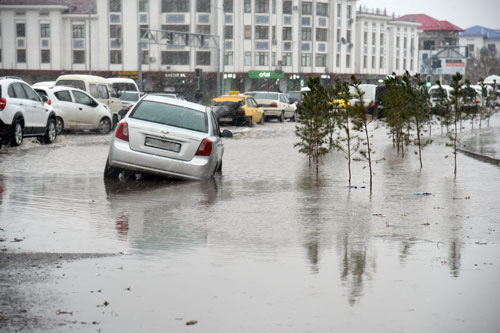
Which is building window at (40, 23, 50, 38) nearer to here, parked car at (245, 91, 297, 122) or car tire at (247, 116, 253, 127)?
parked car at (245, 91, 297, 122)

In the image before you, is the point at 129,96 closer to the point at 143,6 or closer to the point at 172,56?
the point at 172,56

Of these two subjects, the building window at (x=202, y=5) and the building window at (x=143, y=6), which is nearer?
the building window at (x=143, y=6)

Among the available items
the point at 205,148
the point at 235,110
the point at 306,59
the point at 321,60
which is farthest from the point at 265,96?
the point at 321,60

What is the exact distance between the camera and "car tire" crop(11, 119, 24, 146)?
68.8 ft

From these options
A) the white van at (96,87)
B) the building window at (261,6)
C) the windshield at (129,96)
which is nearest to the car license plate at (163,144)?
the white van at (96,87)

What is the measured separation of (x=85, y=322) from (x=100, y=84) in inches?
1118

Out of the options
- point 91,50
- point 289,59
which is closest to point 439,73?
point 289,59

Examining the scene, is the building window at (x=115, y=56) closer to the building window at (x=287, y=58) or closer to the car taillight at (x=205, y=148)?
the building window at (x=287, y=58)

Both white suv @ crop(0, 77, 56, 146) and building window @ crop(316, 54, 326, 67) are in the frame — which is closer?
white suv @ crop(0, 77, 56, 146)

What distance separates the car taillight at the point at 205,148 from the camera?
1377 centimetres

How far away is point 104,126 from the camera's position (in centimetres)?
2930

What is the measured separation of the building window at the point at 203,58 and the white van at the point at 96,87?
5467 centimetres

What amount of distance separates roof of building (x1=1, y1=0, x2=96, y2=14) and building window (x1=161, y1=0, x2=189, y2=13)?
725 centimetres

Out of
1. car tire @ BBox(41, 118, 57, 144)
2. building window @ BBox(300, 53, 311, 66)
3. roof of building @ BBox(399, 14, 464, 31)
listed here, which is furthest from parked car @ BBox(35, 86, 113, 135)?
roof of building @ BBox(399, 14, 464, 31)
